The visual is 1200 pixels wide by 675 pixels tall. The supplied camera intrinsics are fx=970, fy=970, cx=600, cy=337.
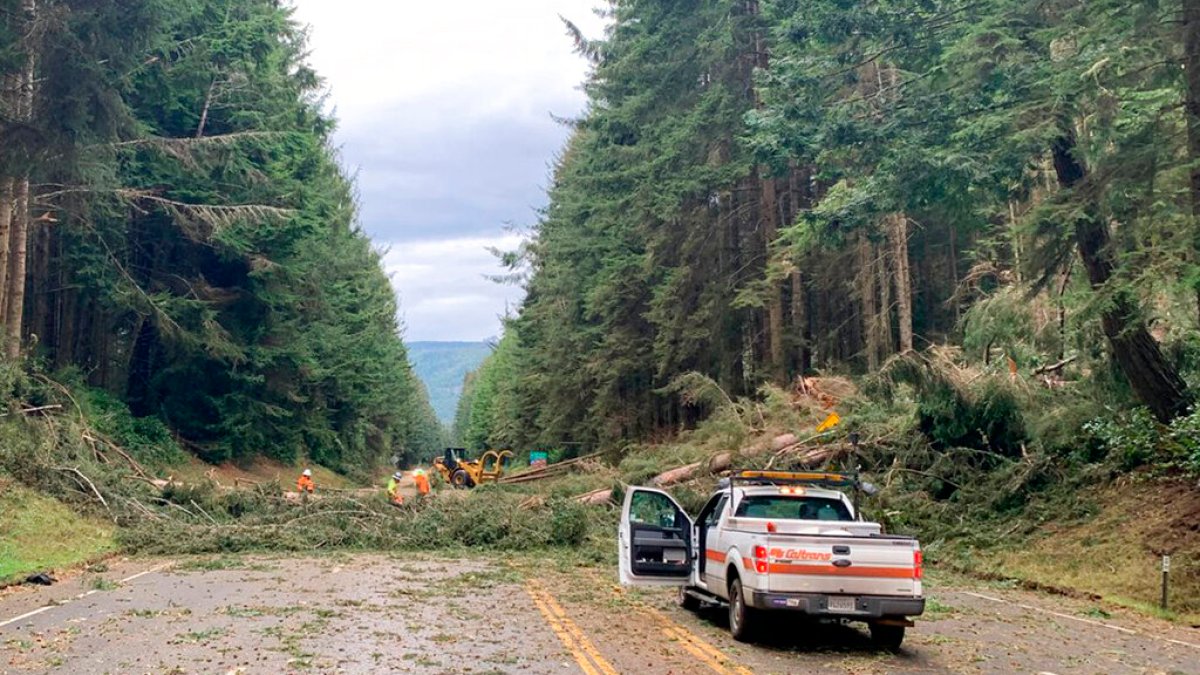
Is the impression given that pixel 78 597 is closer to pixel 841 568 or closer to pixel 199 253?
pixel 841 568

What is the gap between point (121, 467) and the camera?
24.2 m

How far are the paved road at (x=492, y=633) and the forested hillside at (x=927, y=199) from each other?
202 inches

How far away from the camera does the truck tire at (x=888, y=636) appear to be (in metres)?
9.67

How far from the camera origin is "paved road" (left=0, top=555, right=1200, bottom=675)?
8.60 metres

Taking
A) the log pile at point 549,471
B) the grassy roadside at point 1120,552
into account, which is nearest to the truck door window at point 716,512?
the grassy roadside at point 1120,552

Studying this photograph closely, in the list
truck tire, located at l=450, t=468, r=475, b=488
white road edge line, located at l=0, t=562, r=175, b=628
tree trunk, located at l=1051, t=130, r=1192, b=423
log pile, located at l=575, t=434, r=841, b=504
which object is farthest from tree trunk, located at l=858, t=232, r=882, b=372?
truck tire, located at l=450, t=468, r=475, b=488

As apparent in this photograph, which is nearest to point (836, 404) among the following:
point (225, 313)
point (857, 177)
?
point (857, 177)

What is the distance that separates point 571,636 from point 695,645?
129cm

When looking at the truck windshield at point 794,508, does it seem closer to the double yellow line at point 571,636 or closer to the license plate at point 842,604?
the license plate at point 842,604

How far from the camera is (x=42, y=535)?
18.0 metres

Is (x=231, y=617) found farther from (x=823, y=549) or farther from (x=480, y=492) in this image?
(x=480, y=492)

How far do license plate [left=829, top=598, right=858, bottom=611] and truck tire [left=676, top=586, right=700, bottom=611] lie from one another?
126 inches

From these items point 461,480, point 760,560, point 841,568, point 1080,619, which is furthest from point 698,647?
point 461,480

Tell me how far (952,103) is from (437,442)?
144 meters
